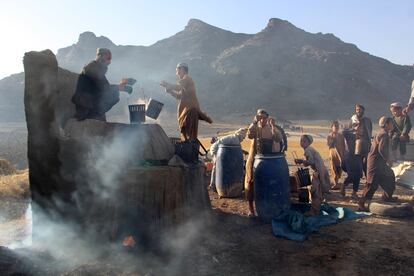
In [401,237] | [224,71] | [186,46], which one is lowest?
[401,237]

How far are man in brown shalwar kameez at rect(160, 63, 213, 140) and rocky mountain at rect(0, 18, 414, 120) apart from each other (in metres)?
53.4

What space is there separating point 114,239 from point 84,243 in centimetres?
45

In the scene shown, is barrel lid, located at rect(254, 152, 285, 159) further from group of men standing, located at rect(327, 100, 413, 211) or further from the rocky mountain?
the rocky mountain

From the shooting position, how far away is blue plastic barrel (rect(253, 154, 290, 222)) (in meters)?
6.76

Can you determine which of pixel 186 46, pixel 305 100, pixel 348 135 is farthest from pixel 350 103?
pixel 348 135

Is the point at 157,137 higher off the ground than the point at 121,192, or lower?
higher

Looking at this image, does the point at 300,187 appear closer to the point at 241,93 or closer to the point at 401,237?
the point at 401,237

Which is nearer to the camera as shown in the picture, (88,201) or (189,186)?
(88,201)

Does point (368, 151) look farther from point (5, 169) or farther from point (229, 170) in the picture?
point (5, 169)

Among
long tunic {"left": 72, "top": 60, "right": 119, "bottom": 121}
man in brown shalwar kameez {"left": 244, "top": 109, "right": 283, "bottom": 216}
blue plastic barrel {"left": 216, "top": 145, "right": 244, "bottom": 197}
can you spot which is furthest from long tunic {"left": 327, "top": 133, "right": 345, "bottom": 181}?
long tunic {"left": 72, "top": 60, "right": 119, "bottom": 121}

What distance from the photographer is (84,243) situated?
5461 millimetres

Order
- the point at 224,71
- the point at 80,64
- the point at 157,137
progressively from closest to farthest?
1. the point at 157,137
2. the point at 224,71
3. the point at 80,64

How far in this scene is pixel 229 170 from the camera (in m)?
8.75

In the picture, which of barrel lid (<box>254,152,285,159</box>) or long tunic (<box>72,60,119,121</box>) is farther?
barrel lid (<box>254,152,285,159</box>)
